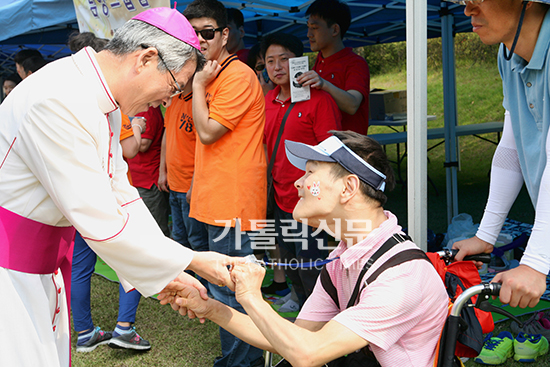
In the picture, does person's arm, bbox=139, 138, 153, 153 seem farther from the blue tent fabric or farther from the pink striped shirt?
the pink striped shirt

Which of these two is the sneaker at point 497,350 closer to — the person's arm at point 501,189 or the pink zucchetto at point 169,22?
the person's arm at point 501,189

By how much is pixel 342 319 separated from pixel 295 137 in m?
1.98

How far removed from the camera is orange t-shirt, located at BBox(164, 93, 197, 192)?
3.49 m

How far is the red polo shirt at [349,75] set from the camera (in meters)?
3.95

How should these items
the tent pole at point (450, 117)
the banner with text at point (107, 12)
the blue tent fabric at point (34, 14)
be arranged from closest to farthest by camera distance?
the banner with text at point (107, 12) → the blue tent fabric at point (34, 14) → the tent pole at point (450, 117)

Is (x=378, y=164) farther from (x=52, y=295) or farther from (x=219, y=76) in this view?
(x=219, y=76)

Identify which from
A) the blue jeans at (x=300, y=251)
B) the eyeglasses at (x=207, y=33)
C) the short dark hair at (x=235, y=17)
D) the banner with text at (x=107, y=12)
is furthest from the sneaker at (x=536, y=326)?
the banner with text at (x=107, y=12)

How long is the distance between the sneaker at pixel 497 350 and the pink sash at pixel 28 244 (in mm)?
2697

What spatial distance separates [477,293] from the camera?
1538 mm

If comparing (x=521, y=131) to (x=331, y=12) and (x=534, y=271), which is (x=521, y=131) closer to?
(x=534, y=271)

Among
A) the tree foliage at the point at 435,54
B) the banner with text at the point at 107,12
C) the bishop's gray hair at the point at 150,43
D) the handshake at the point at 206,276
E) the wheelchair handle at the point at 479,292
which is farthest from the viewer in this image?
the tree foliage at the point at 435,54

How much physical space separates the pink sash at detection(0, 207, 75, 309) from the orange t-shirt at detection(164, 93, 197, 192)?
1.95 metres

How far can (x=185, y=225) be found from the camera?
3.69 metres

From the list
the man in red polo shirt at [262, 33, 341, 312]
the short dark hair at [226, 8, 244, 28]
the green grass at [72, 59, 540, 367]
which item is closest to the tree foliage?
the green grass at [72, 59, 540, 367]
